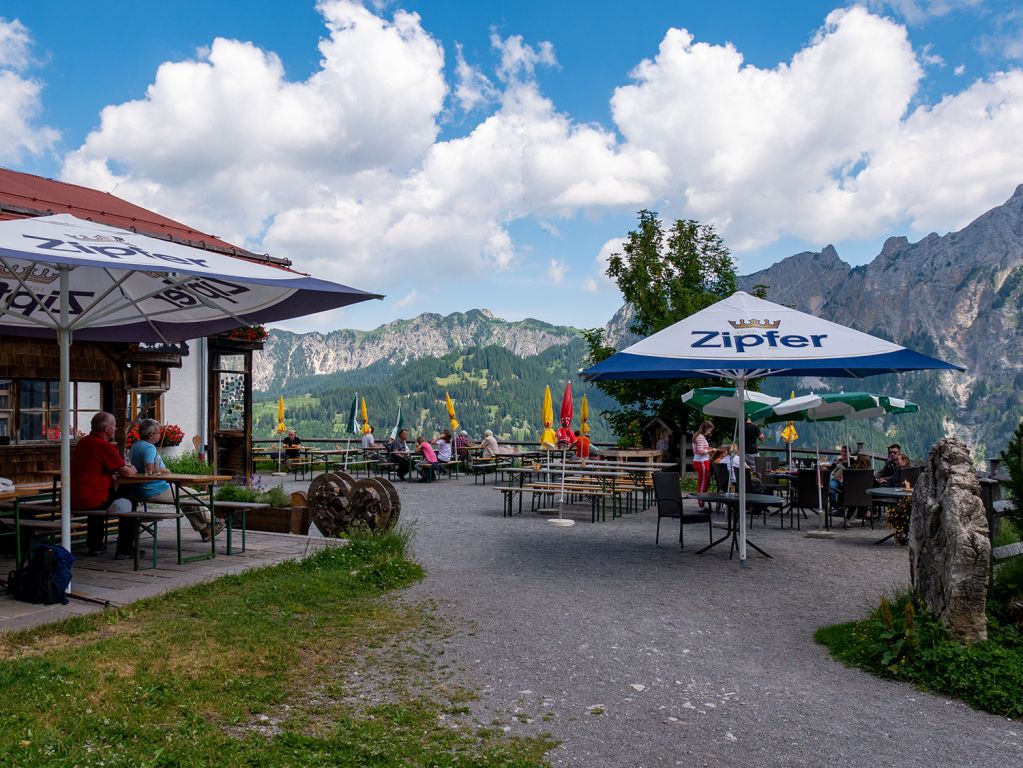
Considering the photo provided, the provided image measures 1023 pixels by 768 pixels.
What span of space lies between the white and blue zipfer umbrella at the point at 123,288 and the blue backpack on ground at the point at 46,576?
17 cm

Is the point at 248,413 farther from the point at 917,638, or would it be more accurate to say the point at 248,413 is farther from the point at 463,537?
the point at 917,638

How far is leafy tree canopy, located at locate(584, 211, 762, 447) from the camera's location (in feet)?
74.4

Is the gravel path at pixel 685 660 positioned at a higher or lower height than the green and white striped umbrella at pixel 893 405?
lower

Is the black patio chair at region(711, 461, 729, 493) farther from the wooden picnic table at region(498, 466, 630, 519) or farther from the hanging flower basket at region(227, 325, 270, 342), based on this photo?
the hanging flower basket at region(227, 325, 270, 342)

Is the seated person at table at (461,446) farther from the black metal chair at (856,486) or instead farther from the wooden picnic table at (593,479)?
the black metal chair at (856,486)

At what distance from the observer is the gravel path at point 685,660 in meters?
3.76

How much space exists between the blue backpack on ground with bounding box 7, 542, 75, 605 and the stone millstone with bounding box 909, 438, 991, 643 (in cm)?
574

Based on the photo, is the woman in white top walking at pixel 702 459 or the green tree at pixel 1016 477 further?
the woman in white top walking at pixel 702 459

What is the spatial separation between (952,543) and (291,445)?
19.4 m

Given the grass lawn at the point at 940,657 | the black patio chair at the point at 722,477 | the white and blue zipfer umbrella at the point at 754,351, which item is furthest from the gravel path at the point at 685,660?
the black patio chair at the point at 722,477

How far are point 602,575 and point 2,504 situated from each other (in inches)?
209

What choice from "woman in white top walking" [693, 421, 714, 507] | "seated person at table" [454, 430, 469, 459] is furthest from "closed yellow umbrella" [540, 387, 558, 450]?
"seated person at table" [454, 430, 469, 459]

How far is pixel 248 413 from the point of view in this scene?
17.2 m

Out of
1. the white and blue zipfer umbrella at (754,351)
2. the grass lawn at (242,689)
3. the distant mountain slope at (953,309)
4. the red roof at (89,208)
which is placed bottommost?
the grass lawn at (242,689)
